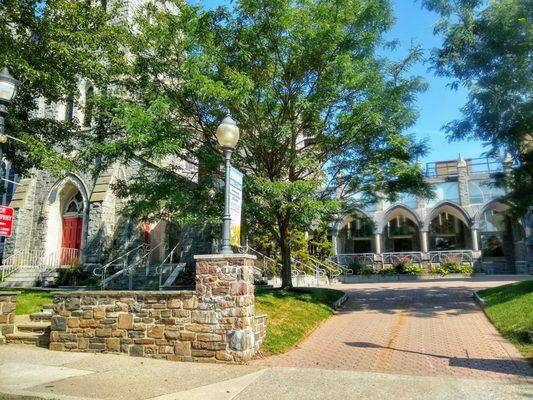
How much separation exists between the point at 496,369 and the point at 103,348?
6697 millimetres

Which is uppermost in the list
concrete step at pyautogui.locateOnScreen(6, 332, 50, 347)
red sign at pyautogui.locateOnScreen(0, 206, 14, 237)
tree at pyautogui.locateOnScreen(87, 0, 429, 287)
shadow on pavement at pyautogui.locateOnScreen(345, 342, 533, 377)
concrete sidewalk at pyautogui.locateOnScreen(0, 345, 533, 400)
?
tree at pyautogui.locateOnScreen(87, 0, 429, 287)

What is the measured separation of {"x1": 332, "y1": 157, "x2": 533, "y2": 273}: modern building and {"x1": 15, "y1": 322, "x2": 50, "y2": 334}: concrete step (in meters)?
21.0

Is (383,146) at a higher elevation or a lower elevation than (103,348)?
higher

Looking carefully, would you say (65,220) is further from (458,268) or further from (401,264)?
(458,268)

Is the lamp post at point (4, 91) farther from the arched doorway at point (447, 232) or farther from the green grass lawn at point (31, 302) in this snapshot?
the arched doorway at point (447, 232)

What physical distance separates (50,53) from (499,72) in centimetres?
1309

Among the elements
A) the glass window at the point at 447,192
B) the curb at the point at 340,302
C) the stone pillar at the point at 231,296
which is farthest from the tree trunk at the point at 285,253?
the glass window at the point at 447,192

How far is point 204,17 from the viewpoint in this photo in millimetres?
11188

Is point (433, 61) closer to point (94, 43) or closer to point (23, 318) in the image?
point (94, 43)

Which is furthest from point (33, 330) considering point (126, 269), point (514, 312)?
point (514, 312)

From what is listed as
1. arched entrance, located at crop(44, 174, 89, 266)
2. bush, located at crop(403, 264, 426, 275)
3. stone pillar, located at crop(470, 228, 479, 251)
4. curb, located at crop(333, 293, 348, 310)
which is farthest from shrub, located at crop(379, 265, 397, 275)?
arched entrance, located at crop(44, 174, 89, 266)

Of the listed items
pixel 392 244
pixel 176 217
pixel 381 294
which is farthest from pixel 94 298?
pixel 392 244

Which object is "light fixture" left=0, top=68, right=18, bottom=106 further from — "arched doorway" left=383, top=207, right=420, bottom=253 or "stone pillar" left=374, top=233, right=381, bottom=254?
"arched doorway" left=383, top=207, right=420, bottom=253

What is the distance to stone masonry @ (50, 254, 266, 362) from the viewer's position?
7.18m
